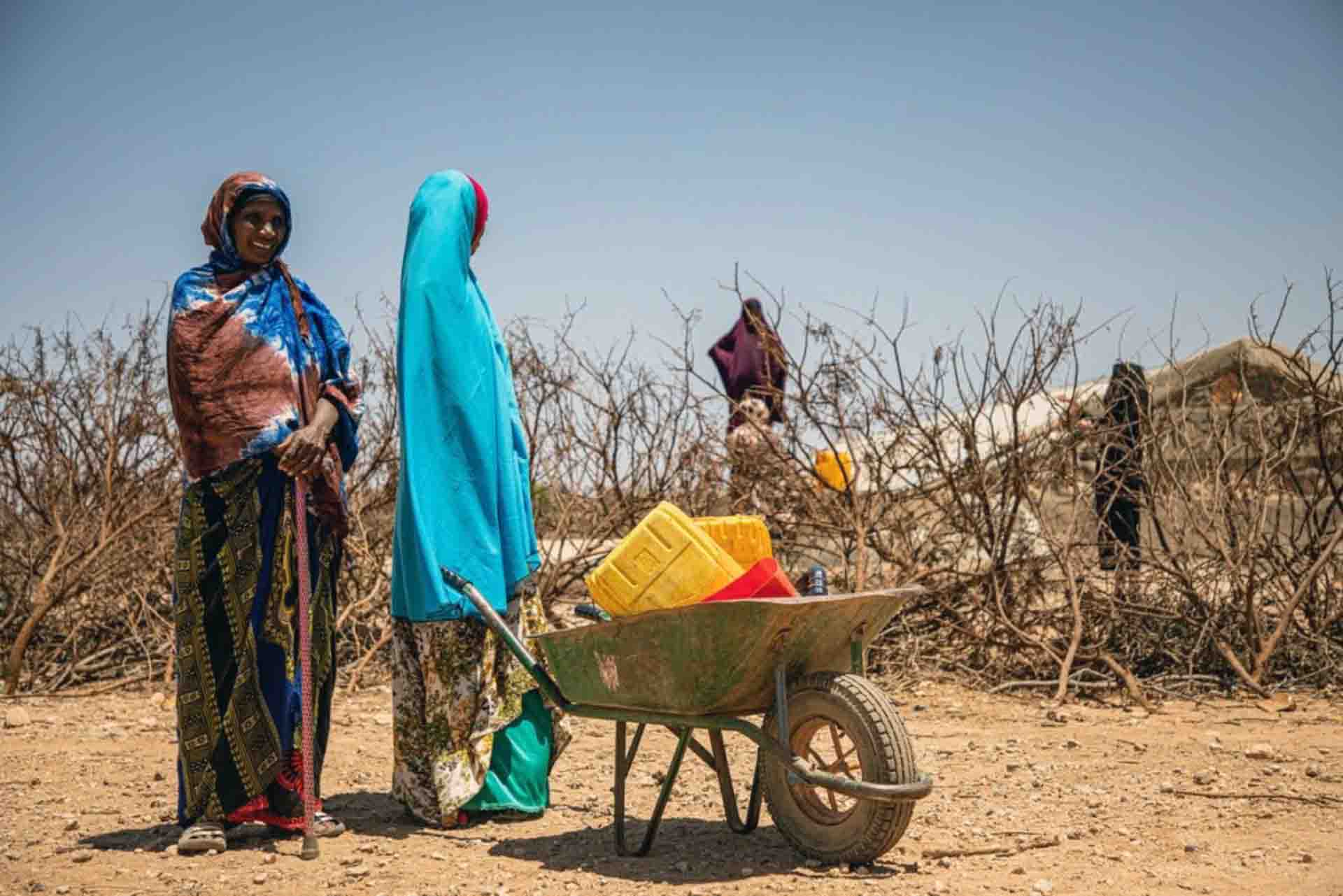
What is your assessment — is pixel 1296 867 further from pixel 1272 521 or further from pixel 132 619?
pixel 132 619

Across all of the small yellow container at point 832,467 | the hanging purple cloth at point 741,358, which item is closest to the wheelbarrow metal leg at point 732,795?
the small yellow container at point 832,467

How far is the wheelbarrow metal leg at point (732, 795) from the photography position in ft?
11.1

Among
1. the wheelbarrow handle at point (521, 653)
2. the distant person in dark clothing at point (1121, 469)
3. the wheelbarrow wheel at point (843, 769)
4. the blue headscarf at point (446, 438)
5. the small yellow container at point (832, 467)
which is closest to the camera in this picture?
the wheelbarrow wheel at point (843, 769)

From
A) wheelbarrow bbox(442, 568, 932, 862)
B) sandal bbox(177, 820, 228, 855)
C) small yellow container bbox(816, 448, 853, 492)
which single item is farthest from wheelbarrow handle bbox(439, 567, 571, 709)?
small yellow container bbox(816, 448, 853, 492)

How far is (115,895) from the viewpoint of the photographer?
10.2ft

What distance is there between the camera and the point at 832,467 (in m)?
6.53

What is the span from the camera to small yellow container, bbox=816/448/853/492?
6.51 m

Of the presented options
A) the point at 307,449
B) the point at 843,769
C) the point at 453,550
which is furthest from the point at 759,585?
the point at 307,449

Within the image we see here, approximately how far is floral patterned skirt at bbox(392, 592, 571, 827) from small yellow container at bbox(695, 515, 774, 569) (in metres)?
0.81

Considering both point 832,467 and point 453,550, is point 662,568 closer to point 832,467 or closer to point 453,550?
point 453,550

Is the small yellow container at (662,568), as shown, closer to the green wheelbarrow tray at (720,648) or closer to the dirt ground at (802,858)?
the green wheelbarrow tray at (720,648)

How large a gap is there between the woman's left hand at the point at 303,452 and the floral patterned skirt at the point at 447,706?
58 centimetres

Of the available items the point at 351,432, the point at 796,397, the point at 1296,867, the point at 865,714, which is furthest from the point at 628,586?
the point at 796,397

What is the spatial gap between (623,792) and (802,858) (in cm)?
48
